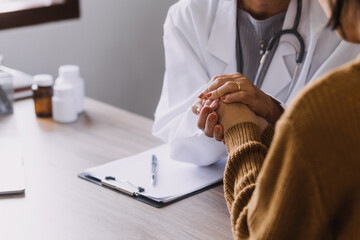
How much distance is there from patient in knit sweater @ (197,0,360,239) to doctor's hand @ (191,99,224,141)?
47cm

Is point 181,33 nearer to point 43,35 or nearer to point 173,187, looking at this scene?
point 173,187

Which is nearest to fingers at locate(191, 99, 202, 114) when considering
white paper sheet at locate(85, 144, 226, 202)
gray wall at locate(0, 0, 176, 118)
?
white paper sheet at locate(85, 144, 226, 202)

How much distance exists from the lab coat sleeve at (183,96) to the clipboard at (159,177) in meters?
0.03

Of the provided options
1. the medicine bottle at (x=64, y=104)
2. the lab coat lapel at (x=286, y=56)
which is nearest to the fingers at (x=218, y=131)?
the lab coat lapel at (x=286, y=56)

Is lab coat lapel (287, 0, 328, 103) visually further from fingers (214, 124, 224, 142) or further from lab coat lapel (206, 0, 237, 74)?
fingers (214, 124, 224, 142)

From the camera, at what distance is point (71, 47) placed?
2.51 m

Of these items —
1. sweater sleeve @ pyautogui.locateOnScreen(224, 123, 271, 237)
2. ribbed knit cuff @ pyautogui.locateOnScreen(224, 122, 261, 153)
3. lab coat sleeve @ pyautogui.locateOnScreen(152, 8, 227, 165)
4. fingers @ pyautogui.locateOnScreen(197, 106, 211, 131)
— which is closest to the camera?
sweater sleeve @ pyautogui.locateOnScreen(224, 123, 271, 237)

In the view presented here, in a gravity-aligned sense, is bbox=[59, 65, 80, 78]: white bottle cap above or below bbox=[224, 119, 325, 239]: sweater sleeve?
below

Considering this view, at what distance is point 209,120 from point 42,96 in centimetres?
71

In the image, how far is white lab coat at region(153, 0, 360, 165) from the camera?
1445 millimetres

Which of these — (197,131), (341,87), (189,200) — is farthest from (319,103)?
(197,131)

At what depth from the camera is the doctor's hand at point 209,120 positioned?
1.28 meters

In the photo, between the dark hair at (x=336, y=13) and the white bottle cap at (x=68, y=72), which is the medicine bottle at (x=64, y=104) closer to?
the white bottle cap at (x=68, y=72)

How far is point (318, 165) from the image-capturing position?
0.72 meters
